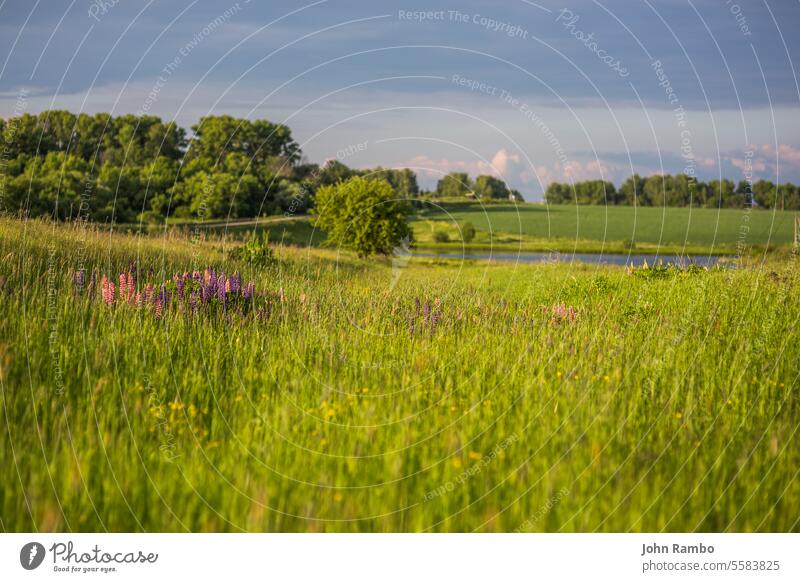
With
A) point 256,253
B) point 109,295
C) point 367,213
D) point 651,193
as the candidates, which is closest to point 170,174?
point 367,213

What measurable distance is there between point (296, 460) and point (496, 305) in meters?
6.10

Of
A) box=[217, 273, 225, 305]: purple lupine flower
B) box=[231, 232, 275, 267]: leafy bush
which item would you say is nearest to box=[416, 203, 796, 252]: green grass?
box=[231, 232, 275, 267]: leafy bush

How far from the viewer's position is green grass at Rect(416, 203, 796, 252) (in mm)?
75562

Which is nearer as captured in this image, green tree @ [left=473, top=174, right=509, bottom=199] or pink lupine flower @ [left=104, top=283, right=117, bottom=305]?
pink lupine flower @ [left=104, top=283, right=117, bottom=305]

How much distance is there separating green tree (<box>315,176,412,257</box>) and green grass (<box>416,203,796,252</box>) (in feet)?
101

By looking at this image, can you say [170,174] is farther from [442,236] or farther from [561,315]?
[561,315]

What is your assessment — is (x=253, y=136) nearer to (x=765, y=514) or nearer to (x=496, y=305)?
(x=496, y=305)

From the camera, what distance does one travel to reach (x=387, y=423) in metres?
5.20

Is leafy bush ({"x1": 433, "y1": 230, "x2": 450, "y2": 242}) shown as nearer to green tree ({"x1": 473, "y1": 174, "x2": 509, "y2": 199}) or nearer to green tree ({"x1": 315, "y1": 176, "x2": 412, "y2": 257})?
green tree ({"x1": 473, "y1": 174, "x2": 509, "y2": 199})

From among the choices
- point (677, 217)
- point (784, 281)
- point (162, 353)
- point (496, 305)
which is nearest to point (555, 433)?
point (162, 353)

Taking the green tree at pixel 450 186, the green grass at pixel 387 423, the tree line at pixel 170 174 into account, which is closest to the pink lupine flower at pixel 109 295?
the green grass at pixel 387 423

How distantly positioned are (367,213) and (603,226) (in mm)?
69293

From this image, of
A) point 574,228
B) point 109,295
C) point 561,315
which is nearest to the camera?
point 109,295

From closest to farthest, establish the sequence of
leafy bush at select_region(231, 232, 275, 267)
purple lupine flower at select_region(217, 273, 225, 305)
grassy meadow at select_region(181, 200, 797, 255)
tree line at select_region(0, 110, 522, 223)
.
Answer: purple lupine flower at select_region(217, 273, 225, 305) < leafy bush at select_region(231, 232, 275, 267) < tree line at select_region(0, 110, 522, 223) < grassy meadow at select_region(181, 200, 797, 255)
